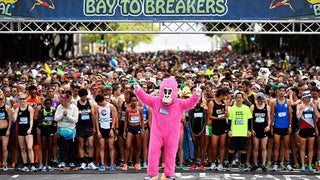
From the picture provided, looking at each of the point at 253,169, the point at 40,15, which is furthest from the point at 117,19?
the point at 253,169

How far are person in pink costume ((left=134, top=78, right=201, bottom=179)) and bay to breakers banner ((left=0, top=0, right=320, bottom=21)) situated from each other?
6.56 metres

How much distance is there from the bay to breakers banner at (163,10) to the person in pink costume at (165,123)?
656 centimetres

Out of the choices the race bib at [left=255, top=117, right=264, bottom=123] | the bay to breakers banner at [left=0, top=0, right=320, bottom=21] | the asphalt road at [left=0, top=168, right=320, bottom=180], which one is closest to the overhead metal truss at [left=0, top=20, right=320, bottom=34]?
the bay to breakers banner at [left=0, top=0, right=320, bottom=21]

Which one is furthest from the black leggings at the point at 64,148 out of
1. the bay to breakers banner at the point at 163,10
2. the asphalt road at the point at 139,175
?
the bay to breakers banner at the point at 163,10

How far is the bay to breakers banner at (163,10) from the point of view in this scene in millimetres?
17844

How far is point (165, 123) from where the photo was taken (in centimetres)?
1154

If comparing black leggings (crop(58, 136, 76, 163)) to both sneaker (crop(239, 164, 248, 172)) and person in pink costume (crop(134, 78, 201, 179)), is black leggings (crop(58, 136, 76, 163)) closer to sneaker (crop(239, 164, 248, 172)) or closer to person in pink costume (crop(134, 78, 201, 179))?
person in pink costume (crop(134, 78, 201, 179))

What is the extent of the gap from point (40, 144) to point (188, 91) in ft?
10.9

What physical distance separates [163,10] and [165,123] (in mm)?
6892

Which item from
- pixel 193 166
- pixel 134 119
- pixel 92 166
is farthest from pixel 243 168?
pixel 92 166

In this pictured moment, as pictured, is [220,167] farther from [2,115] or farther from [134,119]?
[2,115]

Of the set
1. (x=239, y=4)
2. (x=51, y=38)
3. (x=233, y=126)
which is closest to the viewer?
(x=233, y=126)

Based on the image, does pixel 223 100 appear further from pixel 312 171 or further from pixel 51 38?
pixel 51 38

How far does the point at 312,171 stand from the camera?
13.9 metres
